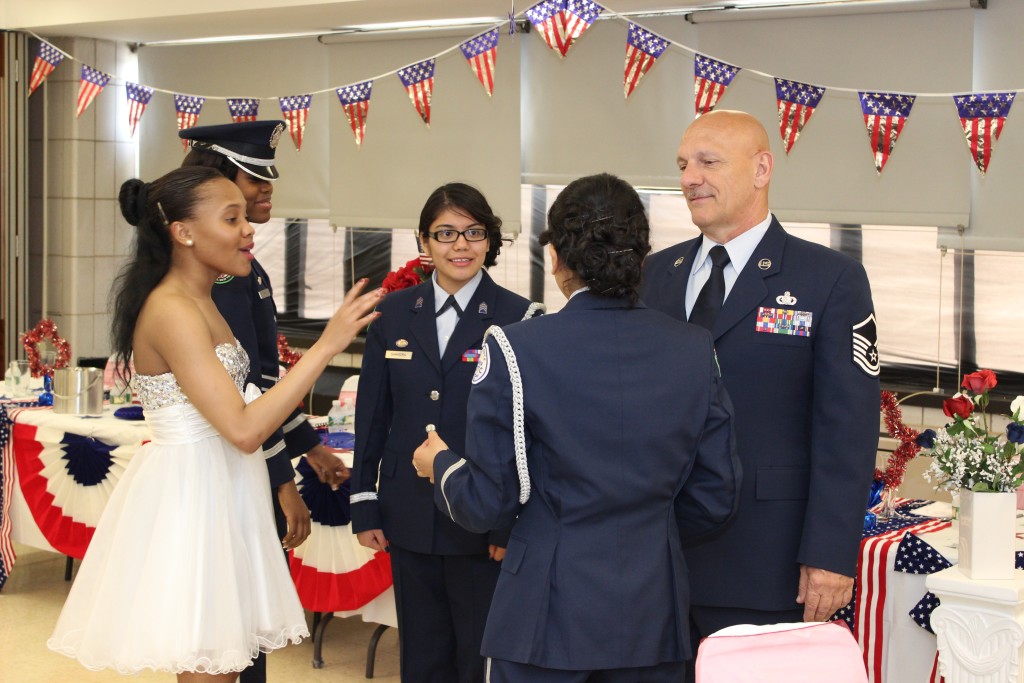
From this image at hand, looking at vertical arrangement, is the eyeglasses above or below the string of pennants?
below

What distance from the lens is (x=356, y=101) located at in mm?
6348

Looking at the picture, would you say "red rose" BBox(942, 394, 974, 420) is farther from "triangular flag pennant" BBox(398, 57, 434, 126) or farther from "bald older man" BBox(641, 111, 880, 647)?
"triangular flag pennant" BBox(398, 57, 434, 126)

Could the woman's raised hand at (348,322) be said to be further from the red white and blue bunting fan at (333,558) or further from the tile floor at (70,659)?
the tile floor at (70,659)

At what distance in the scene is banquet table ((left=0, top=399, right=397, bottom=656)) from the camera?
430cm

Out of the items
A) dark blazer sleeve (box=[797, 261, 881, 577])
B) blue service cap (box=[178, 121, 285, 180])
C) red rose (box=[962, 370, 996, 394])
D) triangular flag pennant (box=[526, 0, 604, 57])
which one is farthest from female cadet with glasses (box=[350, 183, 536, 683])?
triangular flag pennant (box=[526, 0, 604, 57])

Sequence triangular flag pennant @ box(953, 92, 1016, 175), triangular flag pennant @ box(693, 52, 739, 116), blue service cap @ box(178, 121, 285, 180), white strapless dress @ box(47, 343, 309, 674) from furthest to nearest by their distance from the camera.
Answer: triangular flag pennant @ box(693, 52, 739, 116) → triangular flag pennant @ box(953, 92, 1016, 175) → blue service cap @ box(178, 121, 285, 180) → white strapless dress @ box(47, 343, 309, 674)

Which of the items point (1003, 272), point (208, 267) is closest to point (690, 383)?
point (208, 267)

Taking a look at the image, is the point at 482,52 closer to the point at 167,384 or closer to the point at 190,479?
the point at 167,384

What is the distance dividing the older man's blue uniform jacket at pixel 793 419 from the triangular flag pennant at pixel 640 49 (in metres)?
3.04

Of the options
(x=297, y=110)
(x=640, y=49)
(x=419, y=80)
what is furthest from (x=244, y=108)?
(x=640, y=49)

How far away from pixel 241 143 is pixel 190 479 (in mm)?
1036

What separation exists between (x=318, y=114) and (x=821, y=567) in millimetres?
5546

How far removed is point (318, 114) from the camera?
7211mm

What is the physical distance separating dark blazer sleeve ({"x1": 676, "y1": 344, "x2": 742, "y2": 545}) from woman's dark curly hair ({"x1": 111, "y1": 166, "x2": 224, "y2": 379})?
4.07ft
